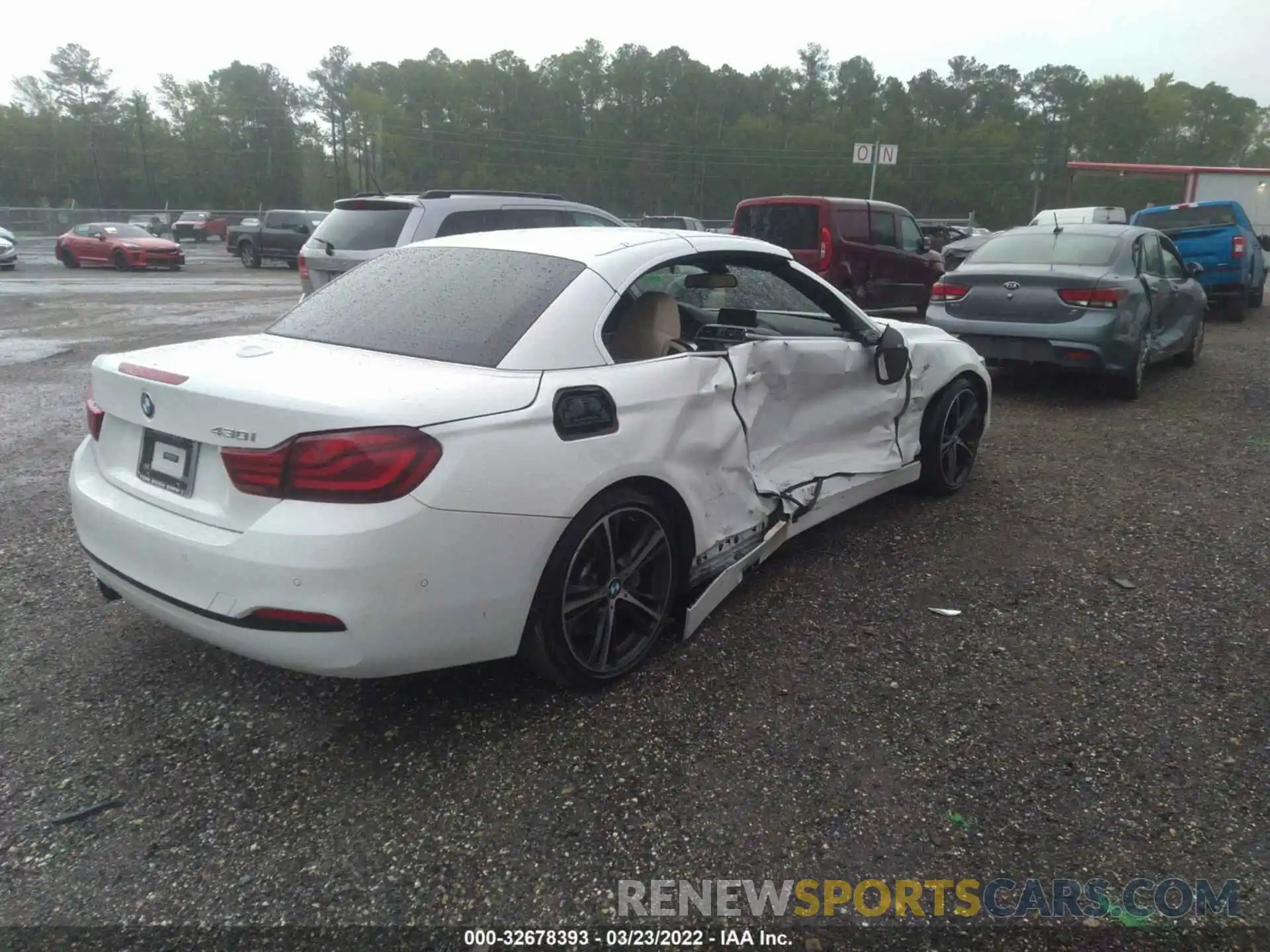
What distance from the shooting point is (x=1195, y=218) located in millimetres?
14656

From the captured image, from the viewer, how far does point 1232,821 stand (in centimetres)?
255

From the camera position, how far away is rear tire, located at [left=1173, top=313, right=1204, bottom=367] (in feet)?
30.8

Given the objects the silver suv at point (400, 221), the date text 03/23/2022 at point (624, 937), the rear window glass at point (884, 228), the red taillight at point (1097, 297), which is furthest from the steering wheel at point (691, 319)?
the rear window glass at point (884, 228)

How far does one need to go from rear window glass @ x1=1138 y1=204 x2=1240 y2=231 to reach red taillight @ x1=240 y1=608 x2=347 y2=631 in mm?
15207

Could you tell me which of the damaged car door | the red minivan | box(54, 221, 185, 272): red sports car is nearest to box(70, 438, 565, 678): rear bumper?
the damaged car door

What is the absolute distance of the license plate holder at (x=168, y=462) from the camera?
2729 mm

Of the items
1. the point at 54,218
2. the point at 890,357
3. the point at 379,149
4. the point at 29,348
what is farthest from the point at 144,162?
the point at 890,357

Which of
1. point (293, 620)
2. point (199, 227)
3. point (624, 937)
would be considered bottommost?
point (624, 937)

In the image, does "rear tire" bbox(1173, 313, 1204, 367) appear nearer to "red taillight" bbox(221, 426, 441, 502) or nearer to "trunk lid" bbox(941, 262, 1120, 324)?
"trunk lid" bbox(941, 262, 1120, 324)

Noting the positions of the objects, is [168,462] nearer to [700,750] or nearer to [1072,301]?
[700,750]

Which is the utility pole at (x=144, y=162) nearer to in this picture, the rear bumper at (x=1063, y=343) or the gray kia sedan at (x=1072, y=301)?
the gray kia sedan at (x=1072, y=301)

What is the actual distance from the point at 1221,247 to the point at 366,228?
12.6 meters

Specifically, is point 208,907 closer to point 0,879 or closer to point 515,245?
point 0,879

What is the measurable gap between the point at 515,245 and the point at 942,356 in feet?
8.35
